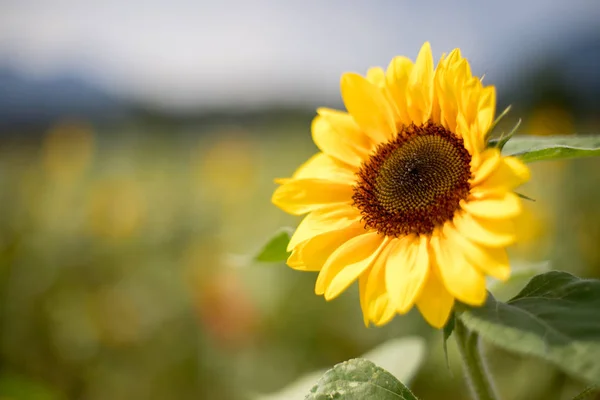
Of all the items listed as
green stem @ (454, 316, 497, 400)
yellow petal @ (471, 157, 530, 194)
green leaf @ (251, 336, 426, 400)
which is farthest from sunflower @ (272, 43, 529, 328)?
green leaf @ (251, 336, 426, 400)

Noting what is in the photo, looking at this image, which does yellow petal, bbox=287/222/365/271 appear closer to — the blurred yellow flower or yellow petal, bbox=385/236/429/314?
yellow petal, bbox=385/236/429/314

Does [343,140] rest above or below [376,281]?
above

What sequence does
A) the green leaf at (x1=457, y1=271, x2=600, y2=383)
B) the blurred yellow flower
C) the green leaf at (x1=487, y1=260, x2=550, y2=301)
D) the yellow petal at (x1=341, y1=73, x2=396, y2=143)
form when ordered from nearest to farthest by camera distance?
the green leaf at (x1=457, y1=271, x2=600, y2=383) → the yellow petal at (x1=341, y1=73, x2=396, y2=143) → the green leaf at (x1=487, y1=260, x2=550, y2=301) → the blurred yellow flower

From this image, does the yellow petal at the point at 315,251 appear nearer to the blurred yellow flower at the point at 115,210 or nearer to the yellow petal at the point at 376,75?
the yellow petal at the point at 376,75

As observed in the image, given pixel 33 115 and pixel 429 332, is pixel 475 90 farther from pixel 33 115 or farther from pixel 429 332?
pixel 33 115

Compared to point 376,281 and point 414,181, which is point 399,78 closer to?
point 414,181

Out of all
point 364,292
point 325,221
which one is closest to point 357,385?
point 364,292

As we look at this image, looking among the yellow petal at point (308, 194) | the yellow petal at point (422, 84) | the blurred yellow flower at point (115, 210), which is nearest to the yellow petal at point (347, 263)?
the yellow petal at point (308, 194)
